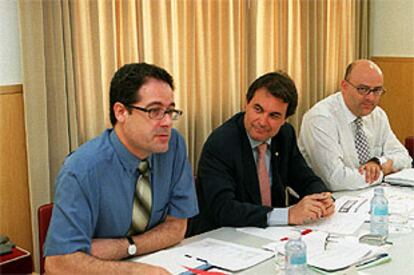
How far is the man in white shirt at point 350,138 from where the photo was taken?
282 centimetres

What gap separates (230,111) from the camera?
3.87 m

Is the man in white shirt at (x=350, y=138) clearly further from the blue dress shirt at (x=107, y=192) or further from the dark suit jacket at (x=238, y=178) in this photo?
the blue dress shirt at (x=107, y=192)

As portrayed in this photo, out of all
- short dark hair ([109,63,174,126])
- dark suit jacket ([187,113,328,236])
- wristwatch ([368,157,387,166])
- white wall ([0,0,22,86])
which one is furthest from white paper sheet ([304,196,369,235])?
white wall ([0,0,22,86])

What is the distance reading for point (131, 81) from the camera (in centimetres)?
188

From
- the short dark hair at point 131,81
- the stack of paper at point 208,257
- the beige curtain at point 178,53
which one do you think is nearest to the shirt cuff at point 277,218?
the stack of paper at point 208,257

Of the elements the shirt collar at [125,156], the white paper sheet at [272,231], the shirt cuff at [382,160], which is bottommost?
the white paper sheet at [272,231]

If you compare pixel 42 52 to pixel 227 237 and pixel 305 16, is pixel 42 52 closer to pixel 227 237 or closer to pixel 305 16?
pixel 227 237

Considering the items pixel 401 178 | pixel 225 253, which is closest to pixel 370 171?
pixel 401 178

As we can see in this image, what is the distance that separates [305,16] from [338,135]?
1751 mm

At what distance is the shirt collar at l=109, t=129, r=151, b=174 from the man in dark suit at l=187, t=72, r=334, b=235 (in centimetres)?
50

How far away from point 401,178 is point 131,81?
166cm

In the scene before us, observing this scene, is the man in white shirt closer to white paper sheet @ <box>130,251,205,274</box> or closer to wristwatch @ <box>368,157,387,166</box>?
wristwatch @ <box>368,157,387,166</box>

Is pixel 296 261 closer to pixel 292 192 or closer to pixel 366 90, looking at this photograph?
pixel 292 192

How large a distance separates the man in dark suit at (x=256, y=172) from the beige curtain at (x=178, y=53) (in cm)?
89
